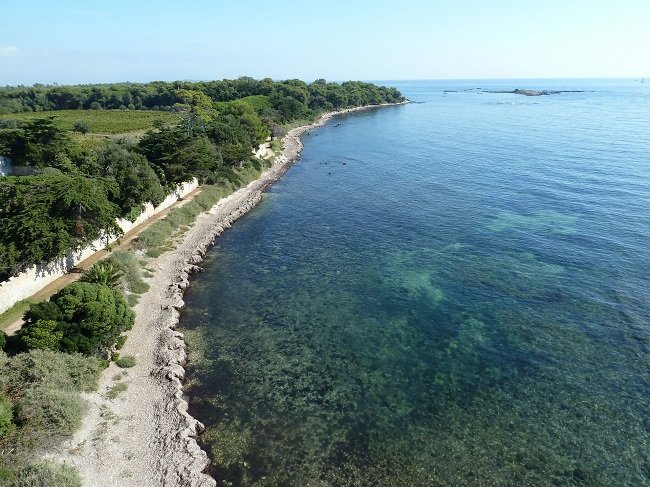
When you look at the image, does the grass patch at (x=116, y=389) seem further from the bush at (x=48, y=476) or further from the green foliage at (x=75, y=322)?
the bush at (x=48, y=476)

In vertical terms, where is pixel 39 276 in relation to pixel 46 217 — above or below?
below

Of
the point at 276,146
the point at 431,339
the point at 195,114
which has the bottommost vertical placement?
the point at 431,339

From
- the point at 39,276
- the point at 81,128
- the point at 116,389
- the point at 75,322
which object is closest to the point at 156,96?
the point at 81,128

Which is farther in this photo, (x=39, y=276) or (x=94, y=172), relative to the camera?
(x=94, y=172)

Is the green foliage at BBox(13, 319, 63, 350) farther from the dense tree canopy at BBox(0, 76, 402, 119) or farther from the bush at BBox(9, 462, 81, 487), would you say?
the dense tree canopy at BBox(0, 76, 402, 119)

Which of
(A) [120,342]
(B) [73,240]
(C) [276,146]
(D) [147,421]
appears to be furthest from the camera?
(C) [276,146]

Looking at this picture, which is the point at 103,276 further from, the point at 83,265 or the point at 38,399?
the point at 38,399

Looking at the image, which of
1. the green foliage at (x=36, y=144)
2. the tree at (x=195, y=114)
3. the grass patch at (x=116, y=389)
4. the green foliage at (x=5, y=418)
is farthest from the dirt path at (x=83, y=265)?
the tree at (x=195, y=114)
